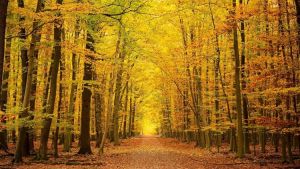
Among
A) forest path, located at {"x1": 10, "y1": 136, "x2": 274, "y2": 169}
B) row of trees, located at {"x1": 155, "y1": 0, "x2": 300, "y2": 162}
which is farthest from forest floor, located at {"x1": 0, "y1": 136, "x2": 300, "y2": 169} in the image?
row of trees, located at {"x1": 155, "y1": 0, "x2": 300, "y2": 162}

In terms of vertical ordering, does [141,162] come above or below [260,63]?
below

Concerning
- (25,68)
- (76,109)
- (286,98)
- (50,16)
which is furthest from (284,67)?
(76,109)

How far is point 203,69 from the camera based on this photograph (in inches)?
1470


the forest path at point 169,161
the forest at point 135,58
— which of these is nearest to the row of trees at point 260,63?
the forest at point 135,58

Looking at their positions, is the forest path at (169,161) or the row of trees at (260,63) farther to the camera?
the forest path at (169,161)

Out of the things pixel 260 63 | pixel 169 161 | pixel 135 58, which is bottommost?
pixel 169 161

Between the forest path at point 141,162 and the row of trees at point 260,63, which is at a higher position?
the row of trees at point 260,63

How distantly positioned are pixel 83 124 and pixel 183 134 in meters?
30.0

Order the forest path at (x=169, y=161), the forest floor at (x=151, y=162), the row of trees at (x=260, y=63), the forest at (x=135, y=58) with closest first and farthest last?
the forest at (x=135, y=58), the row of trees at (x=260, y=63), the forest floor at (x=151, y=162), the forest path at (x=169, y=161)

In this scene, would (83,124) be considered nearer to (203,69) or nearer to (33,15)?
(33,15)

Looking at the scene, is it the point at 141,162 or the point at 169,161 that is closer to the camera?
the point at 141,162

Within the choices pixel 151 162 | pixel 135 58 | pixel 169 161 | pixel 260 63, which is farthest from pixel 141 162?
pixel 135 58

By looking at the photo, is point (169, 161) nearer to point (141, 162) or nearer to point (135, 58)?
point (141, 162)

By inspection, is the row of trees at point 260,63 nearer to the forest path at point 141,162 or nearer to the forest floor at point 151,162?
the forest floor at point 151,162
